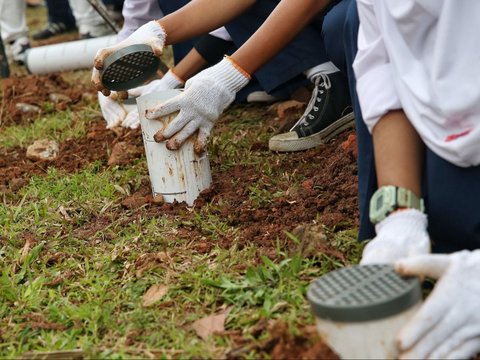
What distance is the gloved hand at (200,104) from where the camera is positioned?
2.58 meters

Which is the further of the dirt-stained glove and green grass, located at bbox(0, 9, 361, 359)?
the dirt-stained glove

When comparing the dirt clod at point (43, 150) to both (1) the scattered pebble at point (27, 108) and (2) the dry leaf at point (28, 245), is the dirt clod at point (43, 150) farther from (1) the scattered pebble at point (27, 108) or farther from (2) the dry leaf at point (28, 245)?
(2) the dry leaf at point (28, 245)

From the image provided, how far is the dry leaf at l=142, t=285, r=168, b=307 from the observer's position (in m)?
2.11

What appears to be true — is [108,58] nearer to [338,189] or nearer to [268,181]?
[268,181]

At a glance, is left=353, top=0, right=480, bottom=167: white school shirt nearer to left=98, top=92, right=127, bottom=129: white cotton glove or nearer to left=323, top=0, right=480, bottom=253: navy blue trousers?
left=323, top=0, right=480, bottom=253: navy blue trousers

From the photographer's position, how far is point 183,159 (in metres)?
2.68

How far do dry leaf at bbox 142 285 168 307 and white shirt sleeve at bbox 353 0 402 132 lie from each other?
2.20 ft

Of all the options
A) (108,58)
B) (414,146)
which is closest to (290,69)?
(108,58)

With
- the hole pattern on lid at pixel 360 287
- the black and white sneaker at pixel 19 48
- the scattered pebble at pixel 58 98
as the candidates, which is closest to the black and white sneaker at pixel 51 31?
the black and white sneaker at pixel 19 48

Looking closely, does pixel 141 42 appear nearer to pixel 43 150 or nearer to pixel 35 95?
pixel 43 150

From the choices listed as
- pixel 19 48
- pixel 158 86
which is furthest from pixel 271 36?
pixel 19 48

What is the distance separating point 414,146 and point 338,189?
69 cm

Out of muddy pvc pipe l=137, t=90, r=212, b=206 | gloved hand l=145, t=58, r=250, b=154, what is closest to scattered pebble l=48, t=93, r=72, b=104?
muddy pvc pipe l=137, t=90, r=212, b=206

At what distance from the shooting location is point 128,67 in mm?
2797
